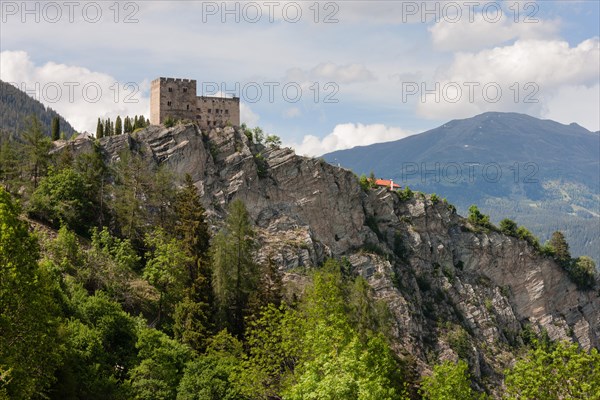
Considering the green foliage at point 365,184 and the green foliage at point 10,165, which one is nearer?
the green foliage at point 10,165

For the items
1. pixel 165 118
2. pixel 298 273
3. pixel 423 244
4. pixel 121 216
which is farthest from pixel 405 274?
pixel 121 216

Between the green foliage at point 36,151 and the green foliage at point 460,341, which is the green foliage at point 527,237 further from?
the green foliage at point 36,151

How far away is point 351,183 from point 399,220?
41.6ft

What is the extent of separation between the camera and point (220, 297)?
6475 cm

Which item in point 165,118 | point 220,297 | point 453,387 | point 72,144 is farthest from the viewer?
point 165,118

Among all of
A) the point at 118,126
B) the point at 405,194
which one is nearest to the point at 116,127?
the point at 118,126

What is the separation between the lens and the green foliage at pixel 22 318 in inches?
1375

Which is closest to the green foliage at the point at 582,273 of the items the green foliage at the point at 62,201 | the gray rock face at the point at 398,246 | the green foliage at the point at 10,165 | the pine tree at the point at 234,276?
the gray rock face at the point at 398,246

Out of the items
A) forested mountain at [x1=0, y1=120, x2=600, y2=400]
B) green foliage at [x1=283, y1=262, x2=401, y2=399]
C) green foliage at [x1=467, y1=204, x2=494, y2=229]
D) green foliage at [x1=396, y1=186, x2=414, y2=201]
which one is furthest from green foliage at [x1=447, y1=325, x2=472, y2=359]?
green foliage at [x1=283, y1=262, x2=401, y2=399]

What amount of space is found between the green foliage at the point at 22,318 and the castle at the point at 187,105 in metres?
72.8

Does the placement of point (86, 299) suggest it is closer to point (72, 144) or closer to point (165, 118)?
point (72, 144)

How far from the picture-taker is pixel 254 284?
68.1m

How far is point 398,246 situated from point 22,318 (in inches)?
3694

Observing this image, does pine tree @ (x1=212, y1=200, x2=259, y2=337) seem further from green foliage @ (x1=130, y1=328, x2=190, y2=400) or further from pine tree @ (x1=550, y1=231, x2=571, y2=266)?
pine tree @ (x1=550, y1=231, x2=571, y2=266)
